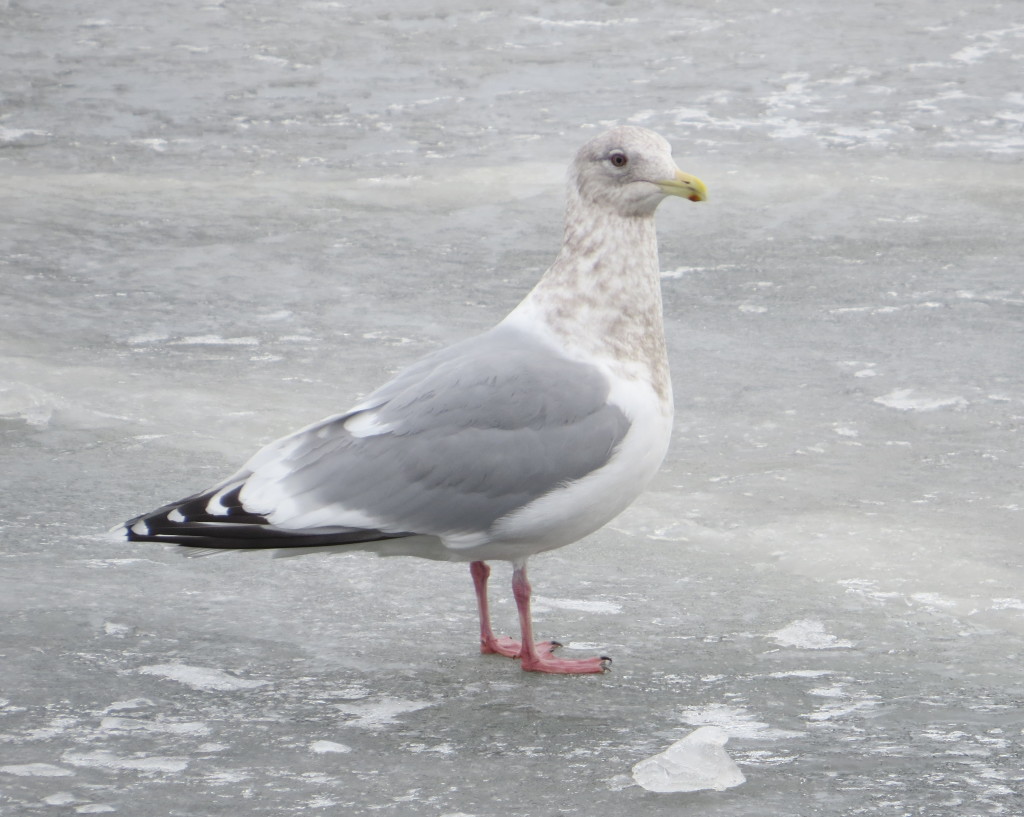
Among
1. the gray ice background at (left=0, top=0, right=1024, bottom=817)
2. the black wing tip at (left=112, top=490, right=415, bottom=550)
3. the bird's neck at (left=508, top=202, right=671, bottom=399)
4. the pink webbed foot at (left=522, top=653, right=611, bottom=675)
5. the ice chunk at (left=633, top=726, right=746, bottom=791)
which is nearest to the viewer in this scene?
the ice chunk at (left=633, top=726, right=746, bottom=791)

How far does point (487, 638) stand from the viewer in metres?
3.51

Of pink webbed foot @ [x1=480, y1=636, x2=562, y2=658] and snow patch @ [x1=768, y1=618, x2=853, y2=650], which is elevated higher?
pink webbed foot @ [x1=480, y1=636, x2=562, y2=658]

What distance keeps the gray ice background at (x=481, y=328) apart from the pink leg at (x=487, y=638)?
0.12 ft

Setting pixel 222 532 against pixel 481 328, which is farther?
pixel 481 328

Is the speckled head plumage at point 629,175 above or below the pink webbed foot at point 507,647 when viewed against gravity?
above

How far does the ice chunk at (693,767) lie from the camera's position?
278cm

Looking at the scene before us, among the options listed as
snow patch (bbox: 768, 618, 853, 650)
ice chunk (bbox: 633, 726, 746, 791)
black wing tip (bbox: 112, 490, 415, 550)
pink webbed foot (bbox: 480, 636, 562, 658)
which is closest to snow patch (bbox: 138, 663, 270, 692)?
black wing tip (bbox: 112, 490, 415, 550)

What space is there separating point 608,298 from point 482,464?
0.49 metres

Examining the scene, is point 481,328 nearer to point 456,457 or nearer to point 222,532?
point 456,457

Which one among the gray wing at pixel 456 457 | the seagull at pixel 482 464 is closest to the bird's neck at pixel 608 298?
the seagull at pixel 482 464

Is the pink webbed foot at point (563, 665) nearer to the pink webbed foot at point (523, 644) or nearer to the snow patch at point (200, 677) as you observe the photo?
the pink webbed foot at point (523, 644)

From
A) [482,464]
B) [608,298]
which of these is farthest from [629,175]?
[482,464]

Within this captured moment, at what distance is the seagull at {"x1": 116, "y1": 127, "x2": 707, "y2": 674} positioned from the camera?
10.7 feet

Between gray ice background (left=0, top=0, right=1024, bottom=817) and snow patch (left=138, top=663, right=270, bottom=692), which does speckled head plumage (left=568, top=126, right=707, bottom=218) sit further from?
snow patch (left=138, top=663, right=270, bottom=692)
